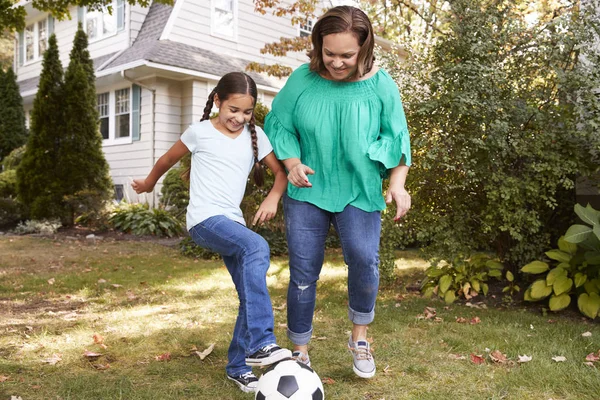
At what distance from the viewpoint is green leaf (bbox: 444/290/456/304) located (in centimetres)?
527

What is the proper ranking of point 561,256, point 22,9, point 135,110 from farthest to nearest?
point 135,110, point 22,9, point 561,256

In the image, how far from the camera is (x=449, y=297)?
5305mm

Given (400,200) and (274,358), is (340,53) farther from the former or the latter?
(274,358)

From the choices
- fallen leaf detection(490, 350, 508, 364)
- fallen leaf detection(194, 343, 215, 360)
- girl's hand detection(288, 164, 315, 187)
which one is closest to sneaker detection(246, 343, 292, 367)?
girl's hand detection(288, 164, 315, 187)

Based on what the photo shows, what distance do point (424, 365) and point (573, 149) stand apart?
2543 mm

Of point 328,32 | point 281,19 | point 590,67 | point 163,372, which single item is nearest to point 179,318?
point 163,372

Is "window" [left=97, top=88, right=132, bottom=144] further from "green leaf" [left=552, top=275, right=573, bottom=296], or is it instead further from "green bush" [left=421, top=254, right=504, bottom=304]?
"green leaf" [left=552, top=275, right=573, bottom=296]

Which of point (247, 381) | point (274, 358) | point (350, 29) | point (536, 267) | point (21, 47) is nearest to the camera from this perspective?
point (274, 358)

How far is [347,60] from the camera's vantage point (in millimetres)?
2828

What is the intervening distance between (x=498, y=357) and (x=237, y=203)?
193 centimetres

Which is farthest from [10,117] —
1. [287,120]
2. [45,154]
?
[287,120]

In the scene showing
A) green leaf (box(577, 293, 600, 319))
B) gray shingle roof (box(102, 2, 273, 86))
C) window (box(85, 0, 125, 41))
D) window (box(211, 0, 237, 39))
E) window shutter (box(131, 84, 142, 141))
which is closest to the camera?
green leaf (box(577, 293, 600, 319))

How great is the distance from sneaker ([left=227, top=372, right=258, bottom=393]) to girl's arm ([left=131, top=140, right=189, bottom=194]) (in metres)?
1.19

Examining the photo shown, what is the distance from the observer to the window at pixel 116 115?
540 inches
